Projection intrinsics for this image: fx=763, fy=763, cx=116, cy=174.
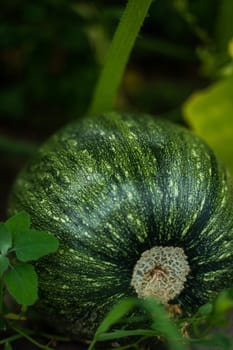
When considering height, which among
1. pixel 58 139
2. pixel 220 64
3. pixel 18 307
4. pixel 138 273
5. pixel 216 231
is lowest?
pixel 18 307

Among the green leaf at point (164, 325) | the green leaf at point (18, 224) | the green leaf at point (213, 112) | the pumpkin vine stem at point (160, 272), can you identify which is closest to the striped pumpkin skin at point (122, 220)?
the pumpkin vine stem at point (160, 272)

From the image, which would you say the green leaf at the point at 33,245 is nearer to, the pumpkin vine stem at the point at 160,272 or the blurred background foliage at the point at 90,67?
the pumpkin vine stem at the point at 160,272

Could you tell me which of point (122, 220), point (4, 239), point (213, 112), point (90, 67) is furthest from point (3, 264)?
point (90, 67)

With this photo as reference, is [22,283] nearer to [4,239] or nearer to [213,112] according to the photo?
[4,239]

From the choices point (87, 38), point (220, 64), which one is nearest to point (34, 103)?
point (87, 38)

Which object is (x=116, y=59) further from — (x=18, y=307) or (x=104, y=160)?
(x=18, y=307)

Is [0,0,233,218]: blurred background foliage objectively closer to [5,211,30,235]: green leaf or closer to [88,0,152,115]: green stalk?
[88,0,152,115]: green stalk
